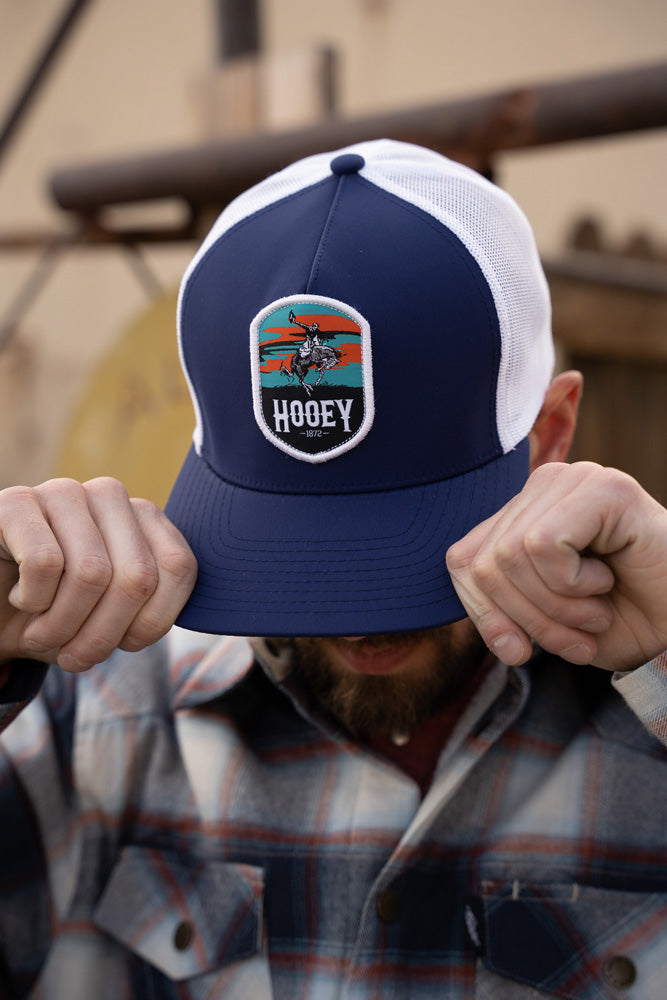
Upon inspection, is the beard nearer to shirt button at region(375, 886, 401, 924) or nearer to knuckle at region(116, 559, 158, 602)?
shirt button at region(375, 886, 401, 924)

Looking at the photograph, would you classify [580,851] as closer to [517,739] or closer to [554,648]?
[517,739]

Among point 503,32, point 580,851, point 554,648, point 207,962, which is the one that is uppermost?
point 503,32

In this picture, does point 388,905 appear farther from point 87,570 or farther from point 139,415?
point 139,415

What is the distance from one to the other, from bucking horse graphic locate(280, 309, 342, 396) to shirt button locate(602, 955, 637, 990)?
2.40ft

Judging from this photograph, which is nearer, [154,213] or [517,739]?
[517,739]

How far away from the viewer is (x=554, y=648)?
848 millimetres

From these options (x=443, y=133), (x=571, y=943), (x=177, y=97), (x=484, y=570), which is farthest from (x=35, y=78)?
(x=177, y=97)

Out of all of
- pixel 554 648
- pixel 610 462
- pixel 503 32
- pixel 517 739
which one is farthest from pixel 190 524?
pixel 503 32

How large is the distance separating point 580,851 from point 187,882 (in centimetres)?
49

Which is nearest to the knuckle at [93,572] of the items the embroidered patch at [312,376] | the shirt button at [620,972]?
the embroidered patch at [312,376]

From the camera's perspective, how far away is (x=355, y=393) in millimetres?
938

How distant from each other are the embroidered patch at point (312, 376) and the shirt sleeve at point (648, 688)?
1.10 feet

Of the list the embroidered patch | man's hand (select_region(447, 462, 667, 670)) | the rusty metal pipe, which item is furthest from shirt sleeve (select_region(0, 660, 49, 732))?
the rusty metal pipe

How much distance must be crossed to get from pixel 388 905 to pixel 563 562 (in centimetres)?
55
